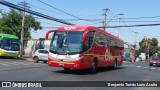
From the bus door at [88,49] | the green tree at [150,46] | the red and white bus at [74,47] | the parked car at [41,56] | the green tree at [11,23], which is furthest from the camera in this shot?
the green tree at [150,46]

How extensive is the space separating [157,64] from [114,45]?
22629 mm

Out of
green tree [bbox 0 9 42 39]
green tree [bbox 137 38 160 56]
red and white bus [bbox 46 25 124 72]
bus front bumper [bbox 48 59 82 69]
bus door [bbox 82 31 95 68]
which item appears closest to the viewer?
bus front bumper [bbox 48 59 82 69]

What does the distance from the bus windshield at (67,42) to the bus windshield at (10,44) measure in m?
23.2

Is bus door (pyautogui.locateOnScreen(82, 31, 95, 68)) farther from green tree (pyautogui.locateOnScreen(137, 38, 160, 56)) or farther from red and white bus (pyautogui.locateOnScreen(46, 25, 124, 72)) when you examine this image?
green tree (pyautogui.locateOnScreen(137, 38, 160, 56))

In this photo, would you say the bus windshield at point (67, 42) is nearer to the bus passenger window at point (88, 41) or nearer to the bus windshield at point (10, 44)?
the bus passenger window at point (88, 41)

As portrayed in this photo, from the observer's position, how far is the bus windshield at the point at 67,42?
1908 centimetres

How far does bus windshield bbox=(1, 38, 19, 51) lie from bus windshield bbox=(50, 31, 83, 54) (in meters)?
23.2

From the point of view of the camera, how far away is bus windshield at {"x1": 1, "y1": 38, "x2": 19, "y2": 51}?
41.7 meters

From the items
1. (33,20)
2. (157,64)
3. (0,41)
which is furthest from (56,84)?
(33,20)

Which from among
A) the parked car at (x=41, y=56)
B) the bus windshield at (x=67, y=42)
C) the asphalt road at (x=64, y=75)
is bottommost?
the asphalt road at (x=64, y=75)

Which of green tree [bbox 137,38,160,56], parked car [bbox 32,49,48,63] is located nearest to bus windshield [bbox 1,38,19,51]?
parked car [bbox 32,49,48,63]

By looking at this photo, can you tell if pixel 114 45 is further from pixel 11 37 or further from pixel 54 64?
pixel 11 37

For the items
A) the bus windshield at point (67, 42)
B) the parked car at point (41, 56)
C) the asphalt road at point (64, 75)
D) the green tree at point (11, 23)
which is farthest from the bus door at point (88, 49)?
the green tree at point (11, 23)

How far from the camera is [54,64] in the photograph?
1942cm
